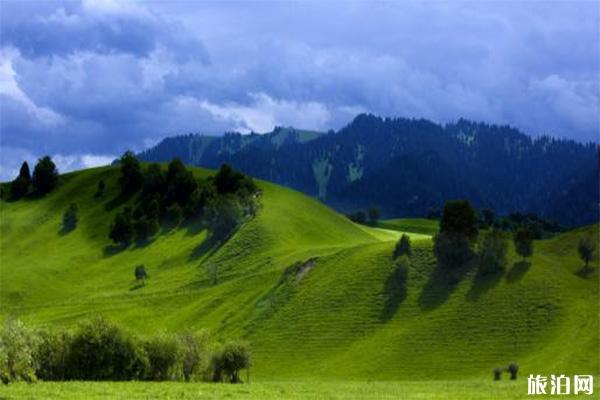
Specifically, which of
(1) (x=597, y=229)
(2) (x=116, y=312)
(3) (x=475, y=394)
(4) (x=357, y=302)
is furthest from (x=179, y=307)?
(3) (x=475, y=394)

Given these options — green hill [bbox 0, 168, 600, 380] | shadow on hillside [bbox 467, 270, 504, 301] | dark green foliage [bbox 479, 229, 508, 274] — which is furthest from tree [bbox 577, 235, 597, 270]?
shadow on hillside [bbox 467, 270, 504, 301]

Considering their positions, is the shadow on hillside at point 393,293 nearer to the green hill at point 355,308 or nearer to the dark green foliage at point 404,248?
the green hill at point 355,308

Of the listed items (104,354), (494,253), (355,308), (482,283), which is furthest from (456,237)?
(104,354)

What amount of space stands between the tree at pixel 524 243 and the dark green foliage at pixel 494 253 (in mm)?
2112

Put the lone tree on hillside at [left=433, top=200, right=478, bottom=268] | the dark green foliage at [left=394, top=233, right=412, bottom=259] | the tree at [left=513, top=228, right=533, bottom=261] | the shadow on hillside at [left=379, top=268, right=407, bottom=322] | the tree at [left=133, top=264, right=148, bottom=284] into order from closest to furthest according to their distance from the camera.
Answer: the shadow on hillside at [left=379, top=268, right=407, bottom=322], the tree at [left=513, top=228, right=533, bottom=261], the lone tree on hillside at [left=433, top=200, right=478, bottom=268], the dark green foliage at [left=394, top=233, right=412, bottom=259], the tree at [left=133, top=264, right=148, bottom=284]

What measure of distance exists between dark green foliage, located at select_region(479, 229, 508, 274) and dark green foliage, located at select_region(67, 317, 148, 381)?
6767cm

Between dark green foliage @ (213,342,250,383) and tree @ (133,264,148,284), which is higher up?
tree @ (133,264,148,284)

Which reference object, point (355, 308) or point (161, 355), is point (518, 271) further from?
point (161, 355)

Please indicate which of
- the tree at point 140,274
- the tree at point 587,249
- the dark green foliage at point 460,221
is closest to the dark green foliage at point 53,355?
the dark green foliage at point 460,221

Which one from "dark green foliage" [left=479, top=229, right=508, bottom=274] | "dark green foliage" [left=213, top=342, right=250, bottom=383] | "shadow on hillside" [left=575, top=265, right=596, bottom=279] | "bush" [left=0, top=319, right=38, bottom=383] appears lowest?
"dark green foliage" [left=213, top=342, right=250, bottom=383]

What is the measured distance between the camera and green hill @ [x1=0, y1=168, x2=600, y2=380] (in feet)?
358

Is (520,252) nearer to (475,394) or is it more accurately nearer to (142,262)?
(475,394)

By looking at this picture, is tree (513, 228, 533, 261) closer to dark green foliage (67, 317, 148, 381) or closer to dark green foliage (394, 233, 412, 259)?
dark green foliage (394, 233, 412, 259)

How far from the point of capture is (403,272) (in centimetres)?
13662
